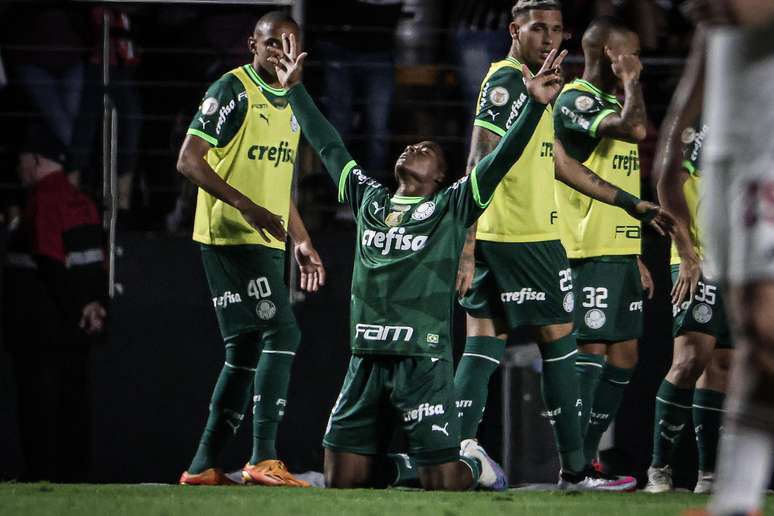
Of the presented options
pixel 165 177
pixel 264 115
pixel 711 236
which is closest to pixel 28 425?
pixel 165 177

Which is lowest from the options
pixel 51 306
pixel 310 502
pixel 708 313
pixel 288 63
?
pixel 310 502

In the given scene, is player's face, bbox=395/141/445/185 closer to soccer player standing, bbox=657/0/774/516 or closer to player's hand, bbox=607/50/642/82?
player's hand, bbox=607/50/642/82

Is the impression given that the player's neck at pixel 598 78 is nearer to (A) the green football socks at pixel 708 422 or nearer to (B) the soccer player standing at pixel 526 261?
(B) the soccer player standing at pixel 526 261

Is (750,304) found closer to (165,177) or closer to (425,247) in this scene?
(425,247)

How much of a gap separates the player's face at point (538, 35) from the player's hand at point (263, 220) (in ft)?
4.47

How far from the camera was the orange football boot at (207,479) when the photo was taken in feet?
21.2

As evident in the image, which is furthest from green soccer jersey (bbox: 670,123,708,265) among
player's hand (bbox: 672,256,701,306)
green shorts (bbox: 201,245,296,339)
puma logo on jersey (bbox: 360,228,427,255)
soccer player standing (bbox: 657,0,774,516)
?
soccer player standing (bbox: 657,0,774,516)

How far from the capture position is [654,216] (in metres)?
6.27

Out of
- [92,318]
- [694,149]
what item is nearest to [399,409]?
[694,149]

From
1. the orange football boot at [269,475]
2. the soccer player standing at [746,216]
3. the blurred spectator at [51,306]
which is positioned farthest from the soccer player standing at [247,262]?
the soccer player standing at [746,216]

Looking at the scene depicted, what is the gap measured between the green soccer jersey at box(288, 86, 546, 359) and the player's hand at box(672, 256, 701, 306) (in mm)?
Answer: 1062

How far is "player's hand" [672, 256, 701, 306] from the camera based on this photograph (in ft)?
20.3

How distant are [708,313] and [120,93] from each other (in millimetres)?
3668

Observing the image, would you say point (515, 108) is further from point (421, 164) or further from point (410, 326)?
point (410, 326)
